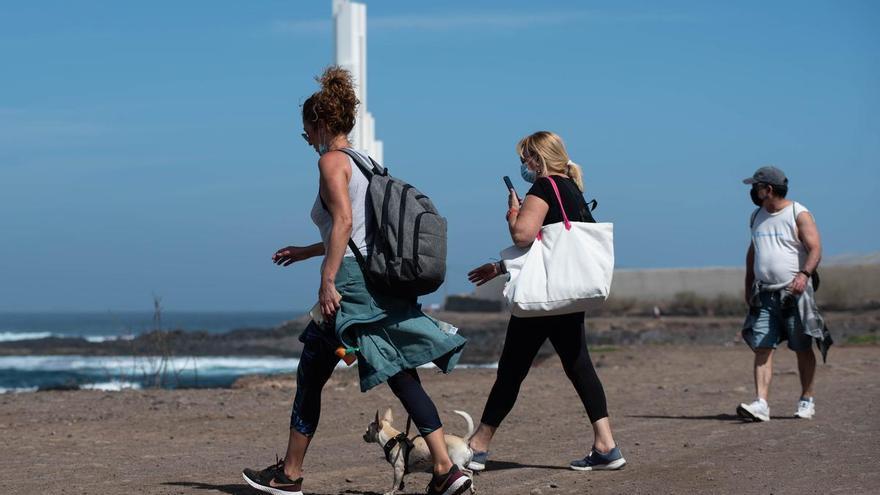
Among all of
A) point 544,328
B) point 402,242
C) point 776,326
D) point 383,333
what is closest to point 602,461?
point 544,328

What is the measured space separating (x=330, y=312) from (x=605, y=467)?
216 cm

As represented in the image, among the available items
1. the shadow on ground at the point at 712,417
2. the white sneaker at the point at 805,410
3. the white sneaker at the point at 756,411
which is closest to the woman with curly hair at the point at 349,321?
the white sneaker at the point at 756,411

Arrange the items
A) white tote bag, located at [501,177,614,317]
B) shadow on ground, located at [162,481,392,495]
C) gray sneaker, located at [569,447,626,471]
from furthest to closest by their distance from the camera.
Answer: gray sneaker, located at [569,447,626,471]
white tote bag, located at [501,177,614,317]
shadow on ground, located at [162,481,392,495]

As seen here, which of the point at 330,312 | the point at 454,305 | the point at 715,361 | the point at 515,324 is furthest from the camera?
the point at 454,305

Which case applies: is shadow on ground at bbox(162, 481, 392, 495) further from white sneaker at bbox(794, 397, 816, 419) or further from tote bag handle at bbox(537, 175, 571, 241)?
white sneaker at bbox(794, 397, 816, 419)

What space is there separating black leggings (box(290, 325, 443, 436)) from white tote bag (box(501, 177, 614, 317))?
0.86 m

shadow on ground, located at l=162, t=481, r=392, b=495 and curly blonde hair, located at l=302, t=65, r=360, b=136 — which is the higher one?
curly blonde hair, located at l=302, t=65, r=360, b=136

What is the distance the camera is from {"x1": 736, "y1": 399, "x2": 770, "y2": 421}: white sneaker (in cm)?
923

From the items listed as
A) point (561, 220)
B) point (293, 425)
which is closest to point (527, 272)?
point (561, 220)

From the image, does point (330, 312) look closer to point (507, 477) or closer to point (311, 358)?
point (311, 358)

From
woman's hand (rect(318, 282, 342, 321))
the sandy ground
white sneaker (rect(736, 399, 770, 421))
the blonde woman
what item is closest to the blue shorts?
white sneaker (rect(736, 399, 770, 421))

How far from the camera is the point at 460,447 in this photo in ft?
20.9

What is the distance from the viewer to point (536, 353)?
6777mm

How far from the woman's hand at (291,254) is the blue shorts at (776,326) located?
4363mm
